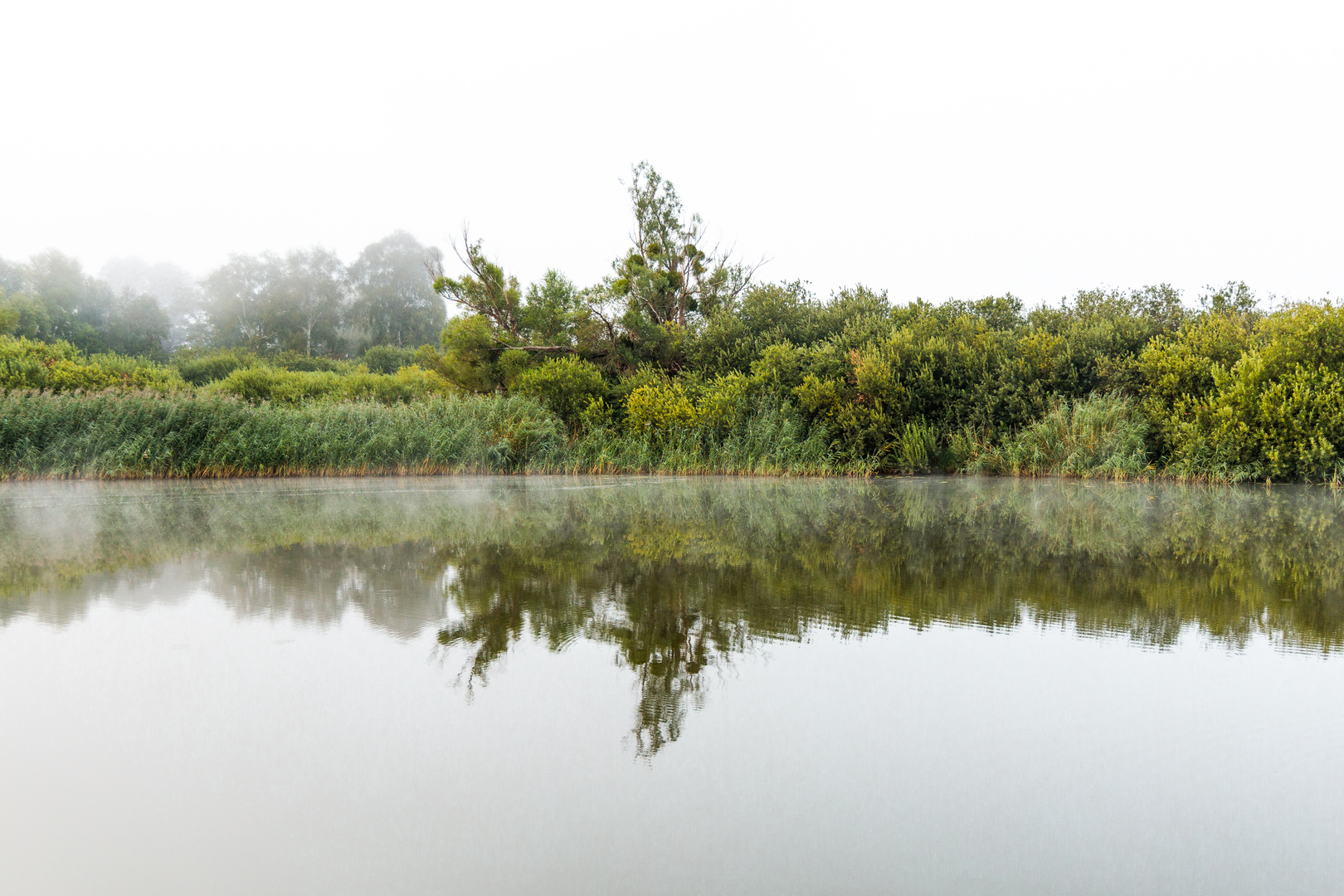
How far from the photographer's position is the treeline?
58656 mm

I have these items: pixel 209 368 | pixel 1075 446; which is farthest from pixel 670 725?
pixel 209 368

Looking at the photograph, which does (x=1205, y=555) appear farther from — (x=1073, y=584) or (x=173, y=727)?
(x=173, y=727)

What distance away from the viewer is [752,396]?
62.2 feet

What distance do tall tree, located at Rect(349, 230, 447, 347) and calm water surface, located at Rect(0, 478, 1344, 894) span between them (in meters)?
70.4

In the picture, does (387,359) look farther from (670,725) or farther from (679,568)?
(670,725)

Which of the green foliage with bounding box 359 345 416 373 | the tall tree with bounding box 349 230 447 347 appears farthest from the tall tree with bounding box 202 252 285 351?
the green foliage with bounding box 359 345 416 373

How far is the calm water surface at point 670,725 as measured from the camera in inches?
70.5

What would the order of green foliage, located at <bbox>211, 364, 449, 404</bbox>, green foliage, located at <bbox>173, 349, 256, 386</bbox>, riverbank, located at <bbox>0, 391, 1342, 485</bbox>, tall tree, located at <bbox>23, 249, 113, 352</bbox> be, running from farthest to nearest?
tall tree, located at <bbox>23, 249, 113, 352</bbox>
green foliage, located at <bbox>173, 349, 256, 386</bbox>
green foliage, located at <bbox>211, 364, 449, 404</bbox>
riverbank, located at <bbox>0, 391, 1342, 485</bbox>

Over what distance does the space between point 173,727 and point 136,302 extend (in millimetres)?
73525

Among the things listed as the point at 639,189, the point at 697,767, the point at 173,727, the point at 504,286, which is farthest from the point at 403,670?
the point at 639,189

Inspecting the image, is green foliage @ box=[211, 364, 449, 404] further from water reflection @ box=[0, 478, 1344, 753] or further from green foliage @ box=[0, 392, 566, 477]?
water reflection @ box=[0, 478, 1344, 753]

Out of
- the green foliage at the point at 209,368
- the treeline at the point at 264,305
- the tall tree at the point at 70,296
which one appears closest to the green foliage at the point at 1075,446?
the green foliage at the point at 209,368

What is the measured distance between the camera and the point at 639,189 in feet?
88.0

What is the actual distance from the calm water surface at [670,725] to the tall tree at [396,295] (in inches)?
2771
